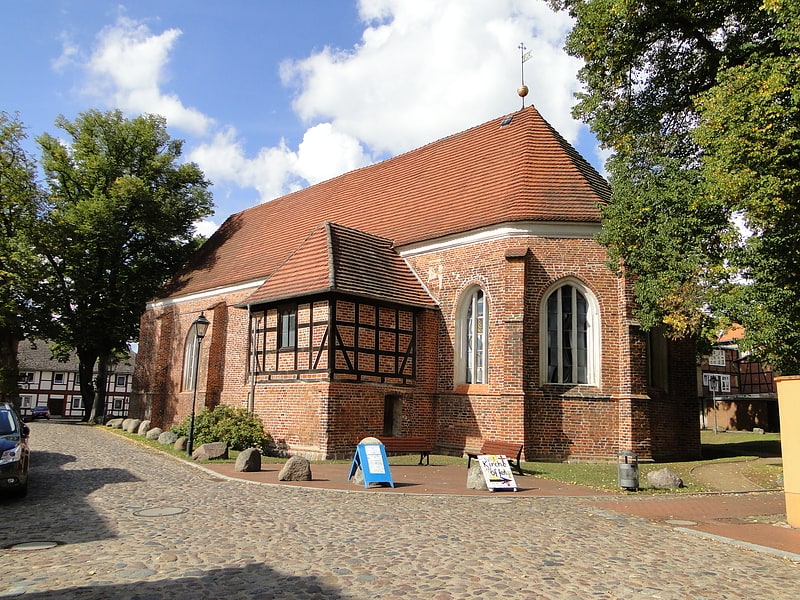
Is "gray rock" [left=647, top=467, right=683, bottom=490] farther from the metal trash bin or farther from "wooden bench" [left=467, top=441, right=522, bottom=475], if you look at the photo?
"wooden bench" [left=467, top=441, right=522, bottom=475]

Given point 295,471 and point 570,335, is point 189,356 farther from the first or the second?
point 570,335

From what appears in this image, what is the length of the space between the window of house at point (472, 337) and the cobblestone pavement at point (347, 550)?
7386 millimetres

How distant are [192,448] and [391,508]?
353 inches

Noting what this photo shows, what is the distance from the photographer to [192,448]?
53.7ft

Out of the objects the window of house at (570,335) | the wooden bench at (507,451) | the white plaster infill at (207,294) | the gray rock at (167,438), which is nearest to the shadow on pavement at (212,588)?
the wooden bench at (507,451)

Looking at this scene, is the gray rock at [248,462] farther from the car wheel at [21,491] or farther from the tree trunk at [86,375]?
the tree trunk at [86,375]

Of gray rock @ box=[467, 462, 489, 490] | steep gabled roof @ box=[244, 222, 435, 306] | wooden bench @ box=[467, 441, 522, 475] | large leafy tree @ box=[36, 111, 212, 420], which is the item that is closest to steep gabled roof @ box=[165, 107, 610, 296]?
steep gabled roof @ box=[244, 222, 435, 306]

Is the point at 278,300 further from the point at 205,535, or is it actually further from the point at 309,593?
the point at 309,593

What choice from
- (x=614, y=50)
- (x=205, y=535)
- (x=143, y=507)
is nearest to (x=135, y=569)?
(x=205, y=535)

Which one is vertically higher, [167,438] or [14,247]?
[14,247]

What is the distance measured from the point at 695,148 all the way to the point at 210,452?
14.5m

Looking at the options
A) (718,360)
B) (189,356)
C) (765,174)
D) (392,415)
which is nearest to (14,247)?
(189,356)

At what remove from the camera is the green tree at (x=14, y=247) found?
28.4m

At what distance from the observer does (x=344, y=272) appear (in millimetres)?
17328
